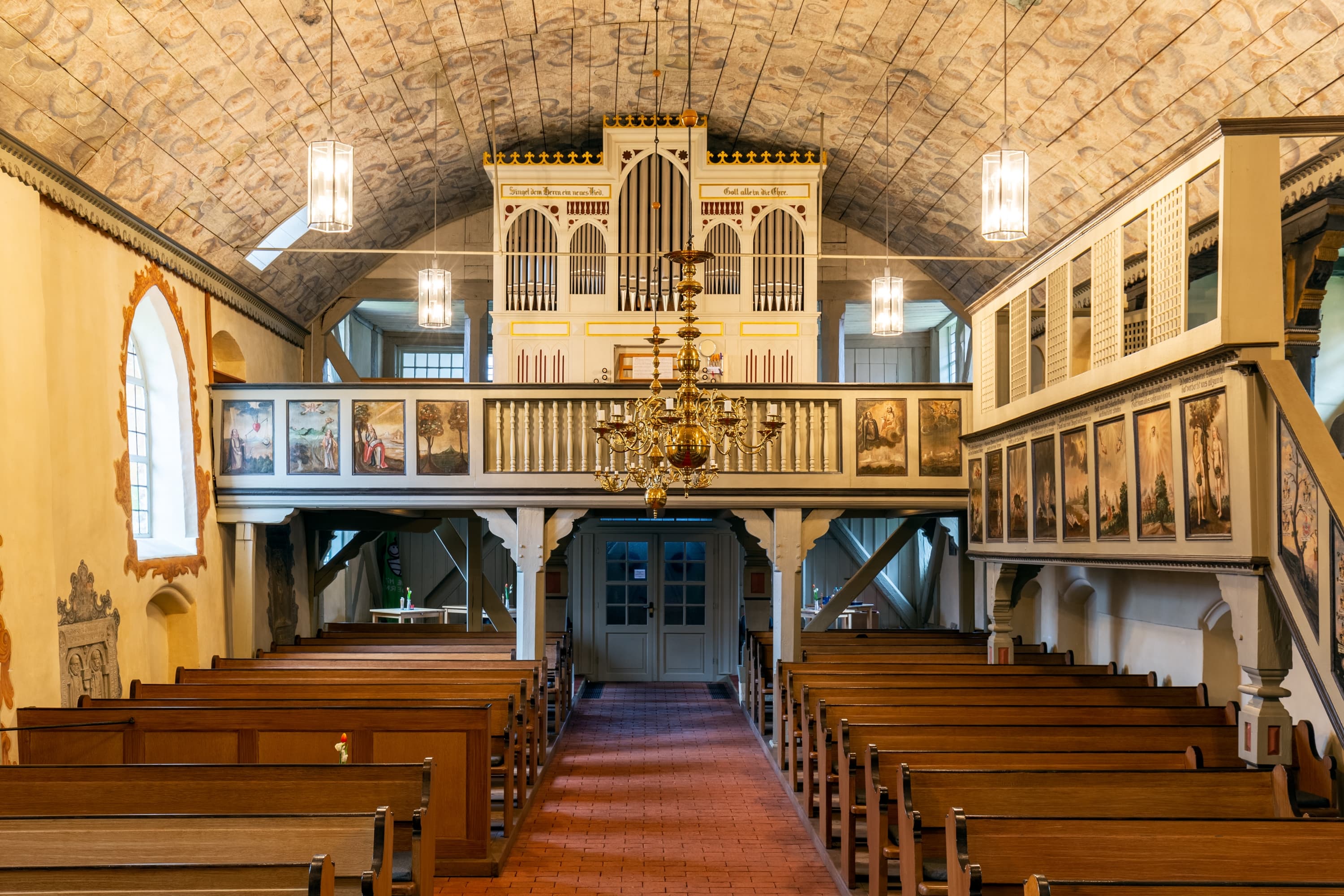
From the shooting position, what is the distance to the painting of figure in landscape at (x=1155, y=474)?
6.86 metres

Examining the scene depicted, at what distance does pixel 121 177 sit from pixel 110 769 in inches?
224

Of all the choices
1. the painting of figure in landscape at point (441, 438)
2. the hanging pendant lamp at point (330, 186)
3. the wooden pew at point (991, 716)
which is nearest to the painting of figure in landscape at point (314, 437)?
the painting of figure in landscape at point (441, 438)

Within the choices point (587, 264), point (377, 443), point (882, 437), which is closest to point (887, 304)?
point (882, 437)

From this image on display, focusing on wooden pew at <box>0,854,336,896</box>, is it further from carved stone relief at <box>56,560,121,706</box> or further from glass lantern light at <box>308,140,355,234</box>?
glass lantern light at <box>308,140,355,234</box>

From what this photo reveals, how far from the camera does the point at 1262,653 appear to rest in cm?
598

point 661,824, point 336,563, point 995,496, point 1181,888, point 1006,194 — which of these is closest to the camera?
point 1181,888

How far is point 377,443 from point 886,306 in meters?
5.97

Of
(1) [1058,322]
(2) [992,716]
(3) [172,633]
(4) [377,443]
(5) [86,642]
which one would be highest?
(1) [1058,322]

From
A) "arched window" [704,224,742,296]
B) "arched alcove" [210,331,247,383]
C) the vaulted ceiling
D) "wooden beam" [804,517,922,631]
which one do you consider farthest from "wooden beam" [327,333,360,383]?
"wooden beam" [804,517,922,631]

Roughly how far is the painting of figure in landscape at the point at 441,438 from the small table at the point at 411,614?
206 inches

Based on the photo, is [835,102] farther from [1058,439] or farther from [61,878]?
[61,878]

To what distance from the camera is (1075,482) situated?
849cm

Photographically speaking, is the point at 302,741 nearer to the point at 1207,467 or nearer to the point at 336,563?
the point at 1207,467

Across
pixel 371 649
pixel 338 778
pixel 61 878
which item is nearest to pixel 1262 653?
pixel 338 778
